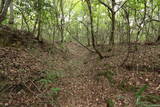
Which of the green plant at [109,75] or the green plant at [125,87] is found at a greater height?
the green plant at [109,75]

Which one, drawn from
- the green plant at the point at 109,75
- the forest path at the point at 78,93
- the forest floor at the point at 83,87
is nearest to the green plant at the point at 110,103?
the forest floor at the point at 83,87

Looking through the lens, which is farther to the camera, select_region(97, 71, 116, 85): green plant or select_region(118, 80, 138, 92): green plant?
select_region(97, 71, 116, 85): green plant

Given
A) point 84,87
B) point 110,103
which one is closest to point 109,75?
point 84,87

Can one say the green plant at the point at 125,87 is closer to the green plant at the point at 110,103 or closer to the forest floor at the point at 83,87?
the forest floor at the point at 83,87

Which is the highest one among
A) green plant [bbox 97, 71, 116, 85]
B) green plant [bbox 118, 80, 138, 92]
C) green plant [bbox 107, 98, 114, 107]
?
green plant [bbox 97, 71, 116, 85]

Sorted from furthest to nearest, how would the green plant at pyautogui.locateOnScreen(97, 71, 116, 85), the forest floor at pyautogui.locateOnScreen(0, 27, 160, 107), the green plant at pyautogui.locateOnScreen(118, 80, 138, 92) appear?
the green plant at pyautogui.locateOnScreen(97, 71, 116, 85) → the green plant at pyautogui.locateOnScreen(118, 80, 138, 92) → the forest floor at pyautogui.locateOnScreen(0, 27, 160, 107)

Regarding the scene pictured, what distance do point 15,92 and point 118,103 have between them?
147 inches

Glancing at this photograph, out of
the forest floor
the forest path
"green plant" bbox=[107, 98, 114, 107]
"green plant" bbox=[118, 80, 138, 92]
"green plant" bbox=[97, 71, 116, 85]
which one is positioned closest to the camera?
the forest floor

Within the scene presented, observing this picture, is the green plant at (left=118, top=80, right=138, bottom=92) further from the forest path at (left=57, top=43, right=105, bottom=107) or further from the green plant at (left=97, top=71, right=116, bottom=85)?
the forest path at (left=57, top=43, right=105, bottom=107)

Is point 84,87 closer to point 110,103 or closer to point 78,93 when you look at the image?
point 78,93

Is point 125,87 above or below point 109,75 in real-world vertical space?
below

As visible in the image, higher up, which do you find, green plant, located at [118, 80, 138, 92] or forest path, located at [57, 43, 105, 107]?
green plant, located at [118, 80, 138, 92]

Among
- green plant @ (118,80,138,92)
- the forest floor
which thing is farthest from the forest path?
green plant @ (118,80,138,92)

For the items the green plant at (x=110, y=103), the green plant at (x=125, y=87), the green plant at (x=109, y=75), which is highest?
the green plant at (x=109, y=75)
